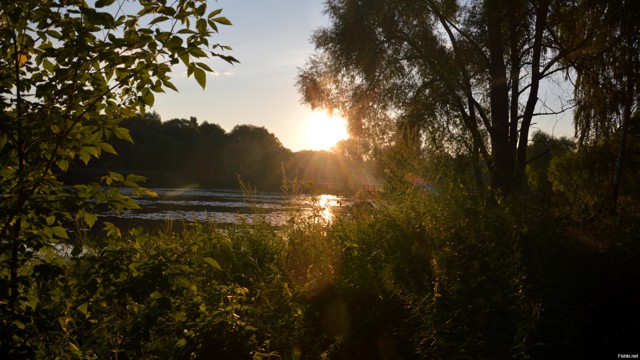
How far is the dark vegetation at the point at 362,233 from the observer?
2826 mm

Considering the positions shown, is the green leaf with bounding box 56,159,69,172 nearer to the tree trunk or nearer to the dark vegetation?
the dark vegetation

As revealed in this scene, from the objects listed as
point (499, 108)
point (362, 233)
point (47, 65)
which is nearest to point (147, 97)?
point (47, 65)

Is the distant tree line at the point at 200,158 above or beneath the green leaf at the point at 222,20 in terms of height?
above

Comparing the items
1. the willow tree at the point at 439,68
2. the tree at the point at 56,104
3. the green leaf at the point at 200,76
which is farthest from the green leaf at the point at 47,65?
the willow tree at the point at 439,68

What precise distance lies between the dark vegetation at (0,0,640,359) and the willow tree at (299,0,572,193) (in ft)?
0.23

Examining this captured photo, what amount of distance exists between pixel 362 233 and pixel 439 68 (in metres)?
7.57

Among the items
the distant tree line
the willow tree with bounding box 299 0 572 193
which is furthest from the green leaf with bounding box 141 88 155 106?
the distant tree line

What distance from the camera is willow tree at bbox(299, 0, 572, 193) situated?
1255 cm

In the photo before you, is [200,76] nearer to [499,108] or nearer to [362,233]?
[362,233]

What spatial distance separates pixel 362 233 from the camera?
7.58 meters

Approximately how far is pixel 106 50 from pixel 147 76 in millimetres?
273

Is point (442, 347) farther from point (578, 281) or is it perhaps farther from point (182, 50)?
point (182, 50)

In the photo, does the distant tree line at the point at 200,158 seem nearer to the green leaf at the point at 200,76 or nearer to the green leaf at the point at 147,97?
the green leaf at the point at 147,97

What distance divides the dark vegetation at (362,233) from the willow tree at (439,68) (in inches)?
2.8
